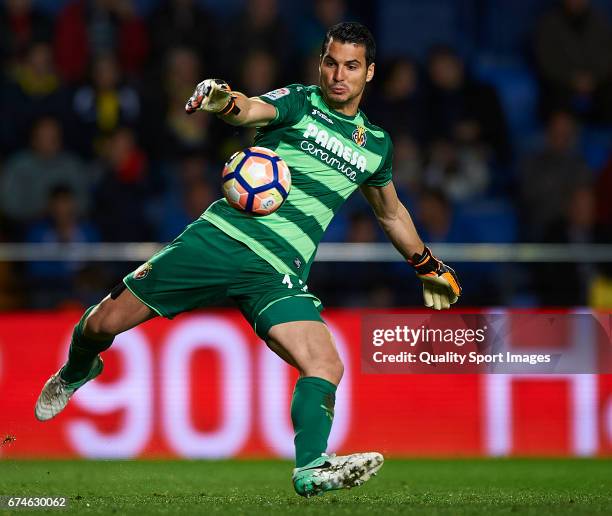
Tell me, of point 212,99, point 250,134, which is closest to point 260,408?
point 250,134

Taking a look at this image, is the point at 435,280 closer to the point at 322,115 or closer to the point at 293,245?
the point at 293,245

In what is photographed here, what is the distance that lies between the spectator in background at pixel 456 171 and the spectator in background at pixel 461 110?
0.14 m

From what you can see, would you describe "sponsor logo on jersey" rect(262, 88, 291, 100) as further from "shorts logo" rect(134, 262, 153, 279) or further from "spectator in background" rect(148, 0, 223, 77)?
"spectator in background" rect(148, 0, 223, 77)

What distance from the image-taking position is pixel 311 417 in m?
6.13

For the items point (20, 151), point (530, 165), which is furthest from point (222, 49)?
point (530, 165)

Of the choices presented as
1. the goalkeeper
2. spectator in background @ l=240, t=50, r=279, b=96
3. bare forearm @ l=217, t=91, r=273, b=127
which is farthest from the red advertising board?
bare forearm @ l=217, t=91, r=273, b=127

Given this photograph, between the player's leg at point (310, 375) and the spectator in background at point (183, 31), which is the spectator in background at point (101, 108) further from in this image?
the player's leg at point (310, 375)

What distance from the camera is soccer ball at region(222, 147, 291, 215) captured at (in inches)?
245

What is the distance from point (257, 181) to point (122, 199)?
5.42m

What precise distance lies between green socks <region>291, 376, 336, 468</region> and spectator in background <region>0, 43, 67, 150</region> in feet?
22.1

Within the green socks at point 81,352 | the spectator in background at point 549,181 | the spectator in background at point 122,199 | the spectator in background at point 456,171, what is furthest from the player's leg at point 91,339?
the spectator in background at point 549,181

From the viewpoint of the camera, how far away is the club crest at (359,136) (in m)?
6.59

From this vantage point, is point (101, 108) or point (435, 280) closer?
point (435, 280)

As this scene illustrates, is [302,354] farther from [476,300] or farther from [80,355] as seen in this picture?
[476,300]
